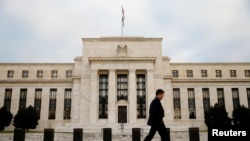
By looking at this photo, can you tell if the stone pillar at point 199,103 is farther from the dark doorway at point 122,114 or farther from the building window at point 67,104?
the building window at point 67,104

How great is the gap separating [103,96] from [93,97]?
1837 millimetres

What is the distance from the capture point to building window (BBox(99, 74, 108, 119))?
47656 millimetres

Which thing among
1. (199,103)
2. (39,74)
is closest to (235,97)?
(199,103)

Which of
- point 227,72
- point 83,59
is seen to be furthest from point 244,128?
point 227,72

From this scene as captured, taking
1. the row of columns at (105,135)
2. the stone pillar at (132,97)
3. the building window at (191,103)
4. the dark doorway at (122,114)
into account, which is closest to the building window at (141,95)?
the stone pillar at (132,97)

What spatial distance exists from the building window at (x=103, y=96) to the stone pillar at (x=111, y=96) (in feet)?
3.85

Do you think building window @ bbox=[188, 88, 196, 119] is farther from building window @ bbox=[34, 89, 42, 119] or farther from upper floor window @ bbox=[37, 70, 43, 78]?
upper floor window @ bbox=[37, 70, 43, 78]

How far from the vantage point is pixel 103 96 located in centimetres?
4841

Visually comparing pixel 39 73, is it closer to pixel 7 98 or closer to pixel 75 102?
pixel 7 98

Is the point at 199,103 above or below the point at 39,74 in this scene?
below

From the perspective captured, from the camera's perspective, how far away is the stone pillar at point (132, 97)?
4658 cm

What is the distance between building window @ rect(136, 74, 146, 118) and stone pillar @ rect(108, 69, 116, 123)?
4055 millimetres

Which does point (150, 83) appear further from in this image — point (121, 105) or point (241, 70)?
point (241, 70)

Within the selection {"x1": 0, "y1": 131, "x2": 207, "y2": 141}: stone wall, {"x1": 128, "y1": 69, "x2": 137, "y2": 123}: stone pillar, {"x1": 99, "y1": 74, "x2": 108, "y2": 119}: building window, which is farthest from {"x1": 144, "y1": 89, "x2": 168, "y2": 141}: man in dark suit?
{"x1": 99, "y1": 74, "x2": 108, "y2": 119}: building window
